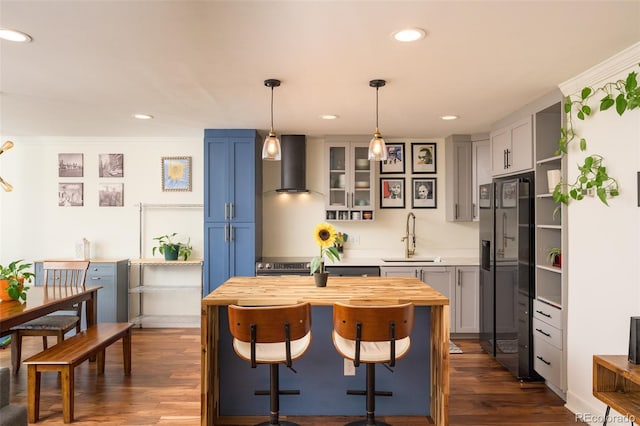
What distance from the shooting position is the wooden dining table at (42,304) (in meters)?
2.98

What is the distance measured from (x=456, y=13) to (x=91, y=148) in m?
5.24

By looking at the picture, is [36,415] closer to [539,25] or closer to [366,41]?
[366,41]

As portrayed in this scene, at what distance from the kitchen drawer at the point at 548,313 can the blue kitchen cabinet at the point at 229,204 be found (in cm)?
293

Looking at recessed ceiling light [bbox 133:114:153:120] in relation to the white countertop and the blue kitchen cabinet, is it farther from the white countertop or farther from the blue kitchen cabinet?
the white countertop

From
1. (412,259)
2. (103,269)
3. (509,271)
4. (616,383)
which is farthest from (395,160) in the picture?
(103,269)

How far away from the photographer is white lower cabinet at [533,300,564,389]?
10.9ft

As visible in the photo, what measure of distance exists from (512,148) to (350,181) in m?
1.95

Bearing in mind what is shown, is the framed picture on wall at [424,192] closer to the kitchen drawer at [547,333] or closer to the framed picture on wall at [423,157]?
the framed picture on wall at [423,157]

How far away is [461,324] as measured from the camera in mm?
5004

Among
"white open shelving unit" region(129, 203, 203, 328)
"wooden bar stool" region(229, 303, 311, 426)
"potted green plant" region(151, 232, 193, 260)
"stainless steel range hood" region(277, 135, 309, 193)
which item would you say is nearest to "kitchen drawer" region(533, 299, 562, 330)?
"wooden bar stool" region(229, 303, 311, 426)

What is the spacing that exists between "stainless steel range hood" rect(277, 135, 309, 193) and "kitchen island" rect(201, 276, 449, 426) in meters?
2.27

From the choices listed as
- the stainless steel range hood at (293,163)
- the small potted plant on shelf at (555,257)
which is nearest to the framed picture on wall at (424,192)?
the stainless steel range hood at (293,163)

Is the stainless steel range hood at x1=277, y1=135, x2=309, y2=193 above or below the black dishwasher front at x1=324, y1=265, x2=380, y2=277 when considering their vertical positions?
above

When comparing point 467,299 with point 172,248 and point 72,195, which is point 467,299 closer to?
point 172,248
